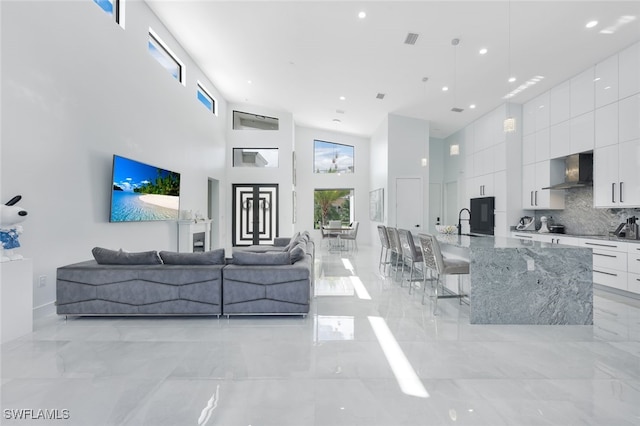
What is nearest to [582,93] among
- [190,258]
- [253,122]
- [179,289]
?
[190,258]

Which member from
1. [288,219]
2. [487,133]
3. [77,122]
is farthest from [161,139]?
[487,133]

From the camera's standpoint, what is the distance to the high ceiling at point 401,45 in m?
4.36

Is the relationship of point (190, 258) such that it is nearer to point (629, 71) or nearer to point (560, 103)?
point (629, 71)

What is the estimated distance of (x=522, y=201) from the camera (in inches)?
280

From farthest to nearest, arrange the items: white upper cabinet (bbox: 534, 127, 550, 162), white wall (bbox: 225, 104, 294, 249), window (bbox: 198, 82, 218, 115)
Answer: white wall (bbox: 225, 104, 294, 249) → window (bbox: 198, 82, 218, 115) → white upper cabinet (bbox: 534, 127, 550, 162)

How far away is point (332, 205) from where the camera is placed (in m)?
12.2

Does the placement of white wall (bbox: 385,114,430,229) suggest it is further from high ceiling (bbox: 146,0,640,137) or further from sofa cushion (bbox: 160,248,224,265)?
sofa cushion (bbox: 160,248,224,265)

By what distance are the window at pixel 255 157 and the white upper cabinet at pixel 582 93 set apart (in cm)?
752

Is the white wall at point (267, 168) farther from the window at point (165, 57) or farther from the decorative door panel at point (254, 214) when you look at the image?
the window at point (165, 57)

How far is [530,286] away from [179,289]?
365 cm

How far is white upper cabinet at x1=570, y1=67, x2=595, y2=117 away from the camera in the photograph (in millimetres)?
5355

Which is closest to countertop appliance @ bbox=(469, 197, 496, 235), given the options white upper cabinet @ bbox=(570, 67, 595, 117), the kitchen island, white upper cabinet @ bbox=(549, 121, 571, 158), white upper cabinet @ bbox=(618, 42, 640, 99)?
white upper cabinet @ bbox=(549, 121, 571, 158)

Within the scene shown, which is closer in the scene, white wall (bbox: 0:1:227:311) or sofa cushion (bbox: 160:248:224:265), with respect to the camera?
white wall (bbox: 0:1:227:311)

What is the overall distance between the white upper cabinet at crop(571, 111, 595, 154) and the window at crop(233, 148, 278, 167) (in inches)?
A: 295
